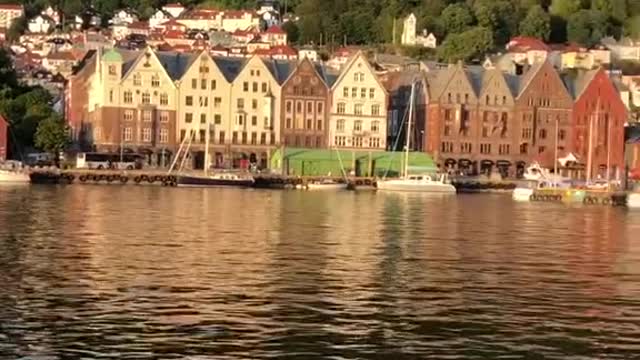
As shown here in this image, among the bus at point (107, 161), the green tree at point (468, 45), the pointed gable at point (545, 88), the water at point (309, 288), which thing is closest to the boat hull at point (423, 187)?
the pointed gable at point (545, 88)

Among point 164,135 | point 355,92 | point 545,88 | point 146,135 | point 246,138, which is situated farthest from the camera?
point 545,88

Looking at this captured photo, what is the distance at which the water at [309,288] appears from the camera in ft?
77.2

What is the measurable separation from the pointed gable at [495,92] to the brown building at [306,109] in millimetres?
15511

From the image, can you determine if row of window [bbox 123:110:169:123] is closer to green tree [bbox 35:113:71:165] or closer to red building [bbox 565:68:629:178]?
→ green tree [bbox 35:113:71:165]

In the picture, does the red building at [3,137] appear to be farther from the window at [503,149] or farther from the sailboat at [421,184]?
the window at [503,149]

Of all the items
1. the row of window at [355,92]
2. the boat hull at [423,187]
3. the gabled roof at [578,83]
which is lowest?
the boat hull at [423,187]

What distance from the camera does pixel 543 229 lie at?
58.7m

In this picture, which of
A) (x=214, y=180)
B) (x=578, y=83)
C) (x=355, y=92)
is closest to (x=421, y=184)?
(x=214, y=180)

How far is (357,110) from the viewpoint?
4961 inches

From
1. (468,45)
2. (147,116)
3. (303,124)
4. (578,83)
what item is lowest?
(303,124)

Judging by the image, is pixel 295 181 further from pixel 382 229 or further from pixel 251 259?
pixel 251 259

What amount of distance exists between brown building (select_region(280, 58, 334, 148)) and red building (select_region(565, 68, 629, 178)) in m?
25.0

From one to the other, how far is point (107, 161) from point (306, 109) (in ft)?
65.8

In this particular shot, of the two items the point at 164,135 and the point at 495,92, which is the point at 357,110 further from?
the point at 164,135
